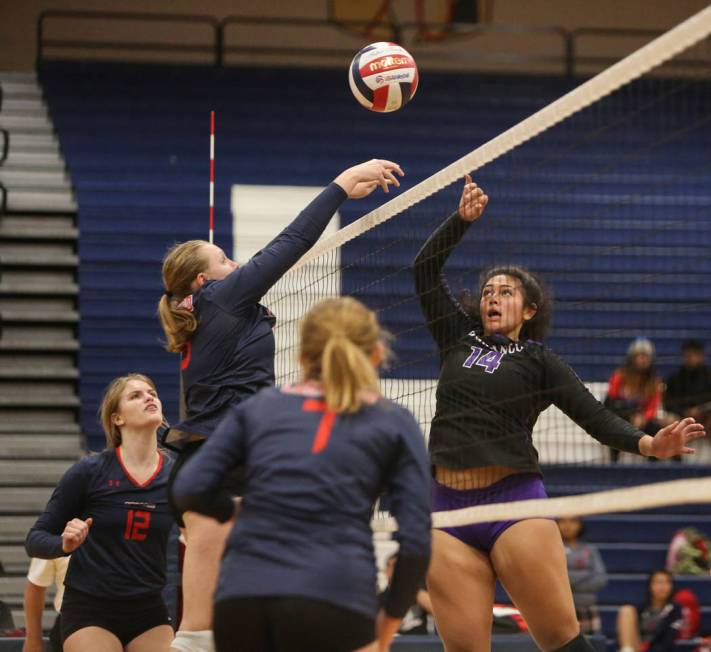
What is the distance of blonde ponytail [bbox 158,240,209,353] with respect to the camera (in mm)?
5266

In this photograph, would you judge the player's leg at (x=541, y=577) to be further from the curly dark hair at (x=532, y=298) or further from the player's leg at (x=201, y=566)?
the player's leg at (x=201, y=566)

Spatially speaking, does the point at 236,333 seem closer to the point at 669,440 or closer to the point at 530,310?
the point at 530,310

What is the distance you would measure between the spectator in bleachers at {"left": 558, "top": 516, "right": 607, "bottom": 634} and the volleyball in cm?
564

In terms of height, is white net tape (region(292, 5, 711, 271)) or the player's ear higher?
white net tape (region(292, 5, 711, 271))

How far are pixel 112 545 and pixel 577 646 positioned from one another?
222 cm

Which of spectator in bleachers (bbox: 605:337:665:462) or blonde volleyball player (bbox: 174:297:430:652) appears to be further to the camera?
spectator in bleachers (bbox: 605:337:665:462)

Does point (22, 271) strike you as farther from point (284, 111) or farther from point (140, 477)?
point (140, 477)

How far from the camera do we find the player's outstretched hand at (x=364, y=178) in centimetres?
528

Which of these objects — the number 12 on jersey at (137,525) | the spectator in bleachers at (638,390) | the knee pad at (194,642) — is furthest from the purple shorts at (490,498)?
the spectator in bleachers at (638,390)

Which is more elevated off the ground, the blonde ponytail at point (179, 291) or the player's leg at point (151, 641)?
the blonde ponytail at point (179, 291)

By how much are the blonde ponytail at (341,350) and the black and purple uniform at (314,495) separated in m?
0.05

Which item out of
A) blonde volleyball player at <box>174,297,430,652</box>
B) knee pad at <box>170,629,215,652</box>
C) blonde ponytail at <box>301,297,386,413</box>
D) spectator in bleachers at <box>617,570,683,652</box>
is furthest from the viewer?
spectator in bleachers at <box>617,570,683,652</box>

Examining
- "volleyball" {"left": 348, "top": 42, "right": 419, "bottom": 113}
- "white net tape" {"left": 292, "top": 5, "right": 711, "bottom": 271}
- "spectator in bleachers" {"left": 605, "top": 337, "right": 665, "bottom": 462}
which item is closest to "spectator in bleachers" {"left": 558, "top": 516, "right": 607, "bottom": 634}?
"spectator in bleachers" {"left": 605, "top": 337, "right": 665, "bottom": 462}

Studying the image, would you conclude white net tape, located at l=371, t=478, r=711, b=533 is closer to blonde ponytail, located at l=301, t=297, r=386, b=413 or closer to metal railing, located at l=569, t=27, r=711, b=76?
blonde ponytail, located at l=301, t=297, r=386, b=413
